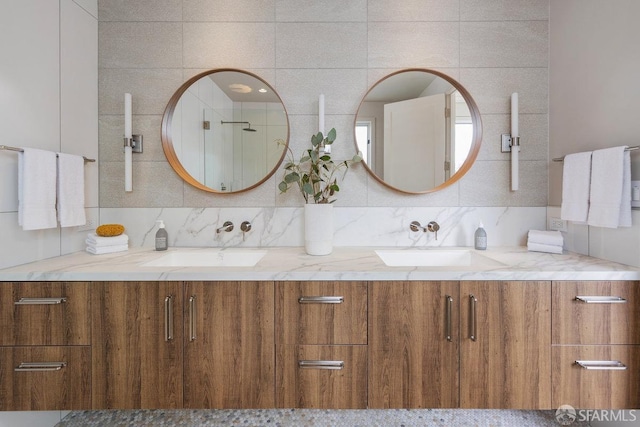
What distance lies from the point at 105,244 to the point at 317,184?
1214 mm

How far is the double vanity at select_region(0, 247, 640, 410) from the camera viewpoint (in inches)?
49.3

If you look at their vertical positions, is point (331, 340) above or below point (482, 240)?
below

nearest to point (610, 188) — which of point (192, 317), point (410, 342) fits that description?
point (410, 342)

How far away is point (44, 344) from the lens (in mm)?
1247

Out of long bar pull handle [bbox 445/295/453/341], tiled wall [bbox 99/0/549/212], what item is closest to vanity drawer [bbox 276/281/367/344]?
long bar pull handle [bbox 445/295/453/341]

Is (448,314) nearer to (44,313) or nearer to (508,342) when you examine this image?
(508,342)

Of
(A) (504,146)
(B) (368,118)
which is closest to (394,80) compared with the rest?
(B) (368,118)

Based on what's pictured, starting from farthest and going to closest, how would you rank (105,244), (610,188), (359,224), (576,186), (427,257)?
(359,224) < (427,257) < (105,244) < (576,186) < (610,188)

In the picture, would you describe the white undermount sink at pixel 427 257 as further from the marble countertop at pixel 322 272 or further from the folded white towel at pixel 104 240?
the folded white towel at pixel 104 240

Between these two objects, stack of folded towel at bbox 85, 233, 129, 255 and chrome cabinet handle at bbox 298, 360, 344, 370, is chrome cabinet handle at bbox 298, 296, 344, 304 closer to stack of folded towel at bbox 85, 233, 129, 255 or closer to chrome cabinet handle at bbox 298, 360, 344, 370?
chrome cabinet handle at bbox 298, 360, 344, 370

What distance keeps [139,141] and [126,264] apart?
856 millimetres

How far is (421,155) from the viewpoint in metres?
1.85

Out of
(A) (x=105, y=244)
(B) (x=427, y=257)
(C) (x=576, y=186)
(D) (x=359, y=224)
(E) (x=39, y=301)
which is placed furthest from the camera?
(D) (x=359, y=224)

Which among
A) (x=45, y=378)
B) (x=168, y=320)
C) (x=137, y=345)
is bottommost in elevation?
(x=45, y=378)
